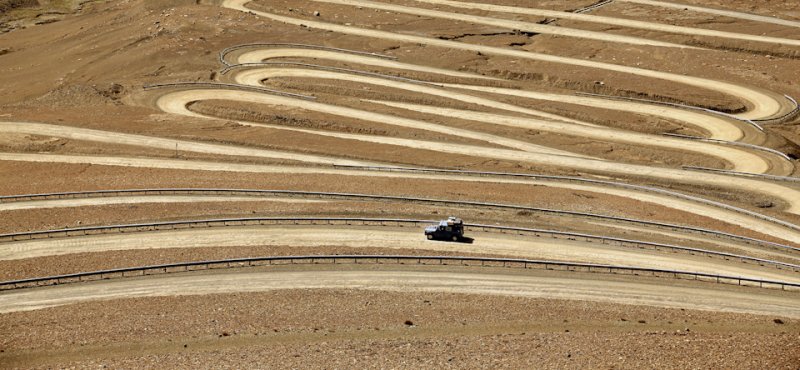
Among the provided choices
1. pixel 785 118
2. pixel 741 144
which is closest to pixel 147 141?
pixel 741 144

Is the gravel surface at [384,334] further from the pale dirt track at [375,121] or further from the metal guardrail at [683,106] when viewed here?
the metal guardrail at [683,106]

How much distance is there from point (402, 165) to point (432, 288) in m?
24.2

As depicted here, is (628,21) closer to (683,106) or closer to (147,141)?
(683,106)

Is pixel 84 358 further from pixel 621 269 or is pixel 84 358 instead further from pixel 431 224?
pixel 621 269

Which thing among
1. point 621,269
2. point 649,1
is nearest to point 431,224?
point 621,269

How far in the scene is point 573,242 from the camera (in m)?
50.8

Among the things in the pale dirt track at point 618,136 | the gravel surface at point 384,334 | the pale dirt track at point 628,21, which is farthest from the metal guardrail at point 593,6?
the gravel surface at point 384,334

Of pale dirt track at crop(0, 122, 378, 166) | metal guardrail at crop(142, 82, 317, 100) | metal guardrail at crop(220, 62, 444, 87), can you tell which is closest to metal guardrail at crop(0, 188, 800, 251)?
pale dirt track at crop(0, 122, 378, 166)

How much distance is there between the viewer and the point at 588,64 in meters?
99.2

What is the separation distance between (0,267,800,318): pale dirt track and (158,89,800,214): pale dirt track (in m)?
21.2

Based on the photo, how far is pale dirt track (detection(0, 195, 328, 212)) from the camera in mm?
56938

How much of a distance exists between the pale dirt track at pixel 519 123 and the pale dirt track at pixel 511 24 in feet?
88.9

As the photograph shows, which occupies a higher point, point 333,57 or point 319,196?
point 333,57

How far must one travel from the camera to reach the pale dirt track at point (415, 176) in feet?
184
